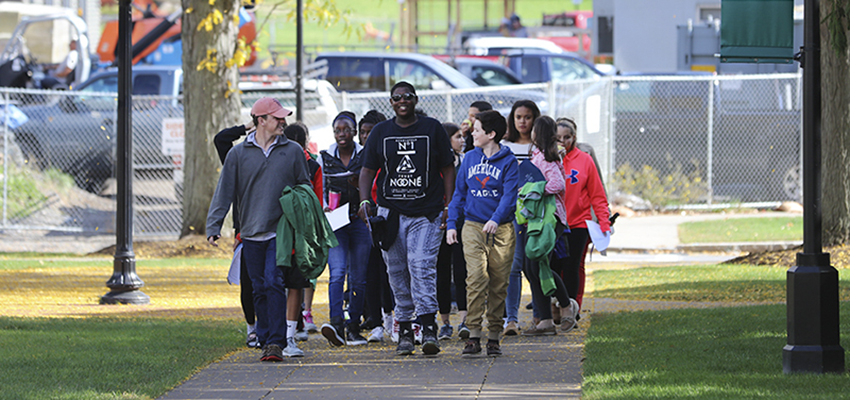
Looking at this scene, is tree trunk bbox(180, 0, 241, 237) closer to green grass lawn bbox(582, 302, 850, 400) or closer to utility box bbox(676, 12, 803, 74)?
green grass lawn bbox(582, 302, 850, 400)

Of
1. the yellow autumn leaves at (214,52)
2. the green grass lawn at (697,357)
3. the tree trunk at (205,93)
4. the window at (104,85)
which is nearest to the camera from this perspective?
the green grass lawn at (697,357)

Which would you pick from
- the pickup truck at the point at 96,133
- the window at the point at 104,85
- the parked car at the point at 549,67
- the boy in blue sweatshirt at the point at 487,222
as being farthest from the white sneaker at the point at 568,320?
the parked car at the point at 549,67

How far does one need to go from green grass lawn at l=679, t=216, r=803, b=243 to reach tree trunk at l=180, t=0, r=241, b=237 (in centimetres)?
692

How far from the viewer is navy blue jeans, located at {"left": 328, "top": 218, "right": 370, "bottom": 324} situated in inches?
317

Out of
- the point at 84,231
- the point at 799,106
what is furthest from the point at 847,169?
the point at 84,231

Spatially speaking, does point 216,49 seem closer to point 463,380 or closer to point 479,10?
point 463,380

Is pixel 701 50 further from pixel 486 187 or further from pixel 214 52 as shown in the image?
pixel 486 187

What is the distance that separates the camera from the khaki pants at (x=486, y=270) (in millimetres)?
7297

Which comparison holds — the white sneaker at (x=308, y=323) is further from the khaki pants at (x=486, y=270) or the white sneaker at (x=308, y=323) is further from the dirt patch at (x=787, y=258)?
the dirt patch at (x=787, y=258)

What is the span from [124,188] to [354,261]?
3.46 m

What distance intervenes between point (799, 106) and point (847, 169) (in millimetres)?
7668

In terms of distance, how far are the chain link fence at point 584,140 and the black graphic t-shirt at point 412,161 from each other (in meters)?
10.0

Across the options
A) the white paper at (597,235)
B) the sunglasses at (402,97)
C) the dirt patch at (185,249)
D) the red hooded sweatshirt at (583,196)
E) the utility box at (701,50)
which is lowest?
the dirt patch at (185,249)

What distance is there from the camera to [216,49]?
15.1 m
